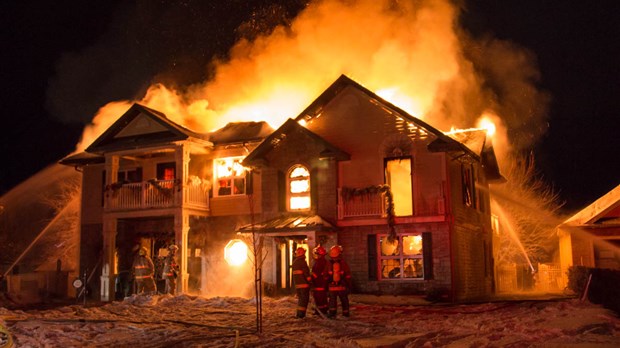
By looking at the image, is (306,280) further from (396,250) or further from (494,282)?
(494,282)

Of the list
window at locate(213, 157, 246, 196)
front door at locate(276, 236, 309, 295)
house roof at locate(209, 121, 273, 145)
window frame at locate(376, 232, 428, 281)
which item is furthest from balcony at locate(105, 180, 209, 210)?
window frame at locate(376, 232, 428, 281)

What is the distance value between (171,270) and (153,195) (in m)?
3.30

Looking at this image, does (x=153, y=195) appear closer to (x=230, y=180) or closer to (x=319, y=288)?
(x=230, y=180)

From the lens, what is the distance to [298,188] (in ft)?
79.7

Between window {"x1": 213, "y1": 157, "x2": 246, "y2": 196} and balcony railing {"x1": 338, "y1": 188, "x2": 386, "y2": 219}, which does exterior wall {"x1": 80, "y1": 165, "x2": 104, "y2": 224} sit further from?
balcony railing {"x1": 338, "y1": 188, "x2": 386, "y2": 219}

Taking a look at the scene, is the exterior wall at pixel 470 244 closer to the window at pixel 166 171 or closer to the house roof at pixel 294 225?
the house roof at pixel 294 225

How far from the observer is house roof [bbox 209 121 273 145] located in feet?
83.6

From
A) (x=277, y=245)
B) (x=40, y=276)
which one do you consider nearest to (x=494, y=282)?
(x=277, y=245)

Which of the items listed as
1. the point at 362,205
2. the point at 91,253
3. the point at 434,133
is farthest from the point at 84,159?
the point at 434,133

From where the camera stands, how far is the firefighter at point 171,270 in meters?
23.9

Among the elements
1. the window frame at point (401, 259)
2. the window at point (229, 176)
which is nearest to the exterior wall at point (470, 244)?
the window frame at point (401, 259)

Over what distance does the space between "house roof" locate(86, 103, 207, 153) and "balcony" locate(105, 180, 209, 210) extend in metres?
1.63

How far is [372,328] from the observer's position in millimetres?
13539

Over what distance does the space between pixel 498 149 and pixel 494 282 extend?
21.4 metres
